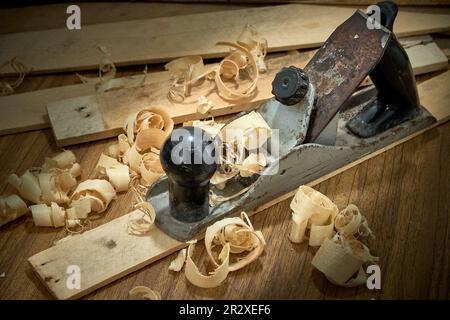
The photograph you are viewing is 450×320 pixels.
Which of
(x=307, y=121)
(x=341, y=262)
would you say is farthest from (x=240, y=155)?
(x=341, y=262)

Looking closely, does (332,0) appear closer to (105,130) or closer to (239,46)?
(239,46)

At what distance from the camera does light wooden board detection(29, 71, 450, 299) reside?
5.40 ft

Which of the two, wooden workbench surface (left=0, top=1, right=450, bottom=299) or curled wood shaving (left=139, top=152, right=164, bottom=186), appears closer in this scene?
wooden workbench surface (left=0, top=1, right=450, bottom=299)

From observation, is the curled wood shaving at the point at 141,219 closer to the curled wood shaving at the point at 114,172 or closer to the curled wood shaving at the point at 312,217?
the curled wood shaving at the point at 114,172

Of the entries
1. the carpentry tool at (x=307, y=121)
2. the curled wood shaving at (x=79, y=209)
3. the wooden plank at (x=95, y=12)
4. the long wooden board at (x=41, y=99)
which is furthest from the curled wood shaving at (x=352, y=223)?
the wooden plank at (x=95, y=12)

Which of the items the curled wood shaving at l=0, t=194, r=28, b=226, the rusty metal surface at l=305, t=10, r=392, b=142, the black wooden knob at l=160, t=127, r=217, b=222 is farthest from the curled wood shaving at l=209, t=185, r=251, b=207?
the curled wood shaving at l=0, t=194, r=28, b=226

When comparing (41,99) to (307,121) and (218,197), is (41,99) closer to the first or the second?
(218,197)

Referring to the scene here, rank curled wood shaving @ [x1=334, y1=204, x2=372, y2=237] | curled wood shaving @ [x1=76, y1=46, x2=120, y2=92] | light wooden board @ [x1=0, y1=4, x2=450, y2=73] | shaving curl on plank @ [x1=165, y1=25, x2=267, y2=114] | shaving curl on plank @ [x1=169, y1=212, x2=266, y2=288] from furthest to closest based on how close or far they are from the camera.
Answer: light wooden board @ [x1=0, y1=4, x2=450, y2=73]
curled wood shaving @ [x1=76, y1=46, x2=120, y2=92]
shaving curl on plank @ [x1=165, y1=25, x2=267, y2=114]
curled wood shaving @ [x1=334, y1=204, x2=372, y2=237]
shaving curl on plank @ [x1=169, y1=212, x2=266, y2=288]

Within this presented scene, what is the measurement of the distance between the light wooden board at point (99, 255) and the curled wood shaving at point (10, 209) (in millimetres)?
208

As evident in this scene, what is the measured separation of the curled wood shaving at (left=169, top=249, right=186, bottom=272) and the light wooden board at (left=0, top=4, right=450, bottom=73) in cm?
104

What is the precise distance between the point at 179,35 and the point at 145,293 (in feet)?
4.30

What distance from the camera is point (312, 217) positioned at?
5.89 ft

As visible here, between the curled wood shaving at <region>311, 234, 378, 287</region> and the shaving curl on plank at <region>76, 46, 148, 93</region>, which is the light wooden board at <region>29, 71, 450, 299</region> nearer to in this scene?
the curled wood shaving at <region>311, 234, 378, 287</region>

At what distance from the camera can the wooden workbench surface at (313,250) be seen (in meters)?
1.69
